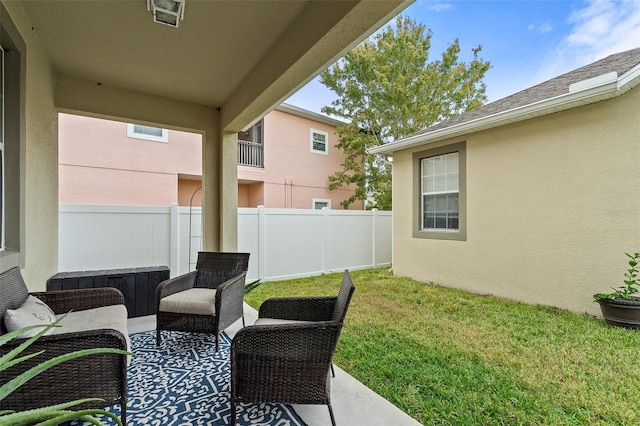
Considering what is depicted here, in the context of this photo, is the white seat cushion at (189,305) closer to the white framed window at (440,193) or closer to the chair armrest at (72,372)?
the chair armrest at (72,372)

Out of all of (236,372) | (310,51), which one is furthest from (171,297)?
(310,51)

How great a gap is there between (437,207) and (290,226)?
124 inches

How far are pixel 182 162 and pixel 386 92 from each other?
676 cm

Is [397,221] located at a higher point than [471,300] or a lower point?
higher

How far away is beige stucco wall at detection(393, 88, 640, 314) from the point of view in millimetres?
3912

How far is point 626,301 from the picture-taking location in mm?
3545

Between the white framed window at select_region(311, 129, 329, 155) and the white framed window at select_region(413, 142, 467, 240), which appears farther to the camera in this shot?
the white framed window at select_region(311, 129, 329, 155)

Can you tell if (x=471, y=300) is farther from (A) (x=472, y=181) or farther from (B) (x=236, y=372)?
(B) (x=236, y=372)

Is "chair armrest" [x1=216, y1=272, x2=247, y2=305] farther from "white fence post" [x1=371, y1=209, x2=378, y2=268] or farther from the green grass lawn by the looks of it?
"white fence post" [x1=371, y1=209, x2=378, y2=268]

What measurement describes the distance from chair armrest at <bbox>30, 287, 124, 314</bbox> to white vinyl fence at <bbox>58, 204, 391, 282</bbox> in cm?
216

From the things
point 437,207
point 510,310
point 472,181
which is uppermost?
point 472,181

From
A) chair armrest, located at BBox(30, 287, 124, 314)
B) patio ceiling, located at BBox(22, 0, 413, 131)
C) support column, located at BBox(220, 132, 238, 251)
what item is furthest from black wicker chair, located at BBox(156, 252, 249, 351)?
patio ceiling, located at BBox(22, 0, 413, 131)

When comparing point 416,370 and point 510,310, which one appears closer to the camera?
point 416,370

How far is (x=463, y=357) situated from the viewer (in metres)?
2.91
